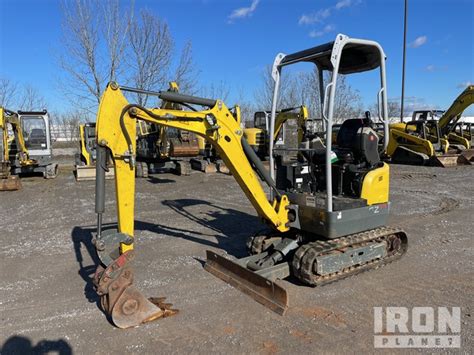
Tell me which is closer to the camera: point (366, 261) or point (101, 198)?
point (101, 198)

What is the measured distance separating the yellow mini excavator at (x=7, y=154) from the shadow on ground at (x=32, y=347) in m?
10.7

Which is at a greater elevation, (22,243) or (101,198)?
(101,198)

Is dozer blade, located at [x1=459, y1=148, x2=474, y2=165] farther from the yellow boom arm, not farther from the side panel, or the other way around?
the yellow boom arm

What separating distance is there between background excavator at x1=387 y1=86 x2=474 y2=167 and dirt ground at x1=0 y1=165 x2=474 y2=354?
354 inches

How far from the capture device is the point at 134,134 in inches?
161

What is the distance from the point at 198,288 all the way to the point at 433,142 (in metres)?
17.1

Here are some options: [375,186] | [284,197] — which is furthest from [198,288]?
[375,186]

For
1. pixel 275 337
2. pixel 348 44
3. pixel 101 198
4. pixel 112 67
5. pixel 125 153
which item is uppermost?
pixel 112 67

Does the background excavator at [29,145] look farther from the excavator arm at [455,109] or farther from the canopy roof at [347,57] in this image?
the excavator arm at [455,109]

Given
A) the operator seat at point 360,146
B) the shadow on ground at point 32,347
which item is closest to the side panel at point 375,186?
the operator seat at point 360,146

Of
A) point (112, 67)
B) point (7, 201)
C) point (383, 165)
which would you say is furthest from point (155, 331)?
point (112, 67)

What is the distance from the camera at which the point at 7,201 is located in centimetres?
1113

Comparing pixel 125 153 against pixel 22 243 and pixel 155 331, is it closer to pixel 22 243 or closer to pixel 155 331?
pixel 155 331

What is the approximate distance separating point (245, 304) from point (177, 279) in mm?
1197
